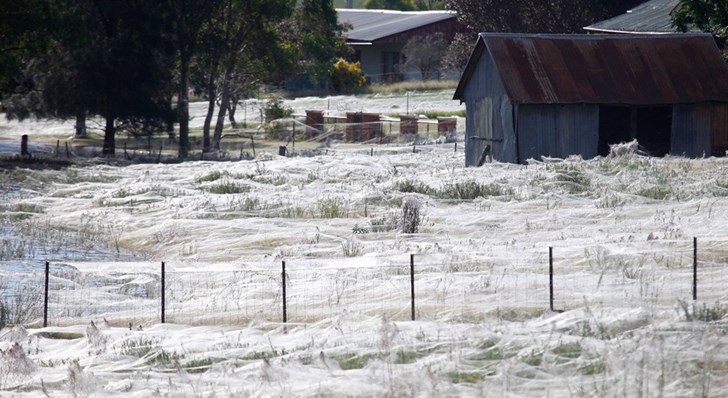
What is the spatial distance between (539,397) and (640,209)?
10062 millimetres

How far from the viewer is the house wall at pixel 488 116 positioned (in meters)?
29.1

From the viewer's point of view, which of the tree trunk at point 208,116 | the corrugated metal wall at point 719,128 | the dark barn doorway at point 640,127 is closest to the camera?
the corrugated metal wall at point 719,128

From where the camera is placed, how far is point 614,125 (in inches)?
1193

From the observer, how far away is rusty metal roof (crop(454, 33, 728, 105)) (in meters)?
29.0

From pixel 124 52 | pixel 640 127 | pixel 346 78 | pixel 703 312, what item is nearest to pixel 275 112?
pixel 124 52

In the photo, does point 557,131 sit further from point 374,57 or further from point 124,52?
point 374,57

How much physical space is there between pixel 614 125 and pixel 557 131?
2.06 m

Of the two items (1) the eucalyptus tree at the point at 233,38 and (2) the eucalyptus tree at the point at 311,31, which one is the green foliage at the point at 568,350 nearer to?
(1) the eucalyptus tree at the point at 233,38

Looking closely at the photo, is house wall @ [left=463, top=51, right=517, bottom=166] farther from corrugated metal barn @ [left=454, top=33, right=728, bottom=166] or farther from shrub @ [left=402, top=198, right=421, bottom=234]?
shrub @ [left=402, top=198, right=421, bottom=234]

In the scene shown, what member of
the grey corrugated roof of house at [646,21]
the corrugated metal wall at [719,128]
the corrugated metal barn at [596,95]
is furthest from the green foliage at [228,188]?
the grey corrugated roof of house at [646,21]

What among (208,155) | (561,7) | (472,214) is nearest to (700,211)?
(472,214)

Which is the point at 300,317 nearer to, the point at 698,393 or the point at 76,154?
the point at 698,393

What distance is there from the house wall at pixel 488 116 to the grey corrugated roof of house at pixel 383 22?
110 feet

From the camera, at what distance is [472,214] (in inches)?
742
